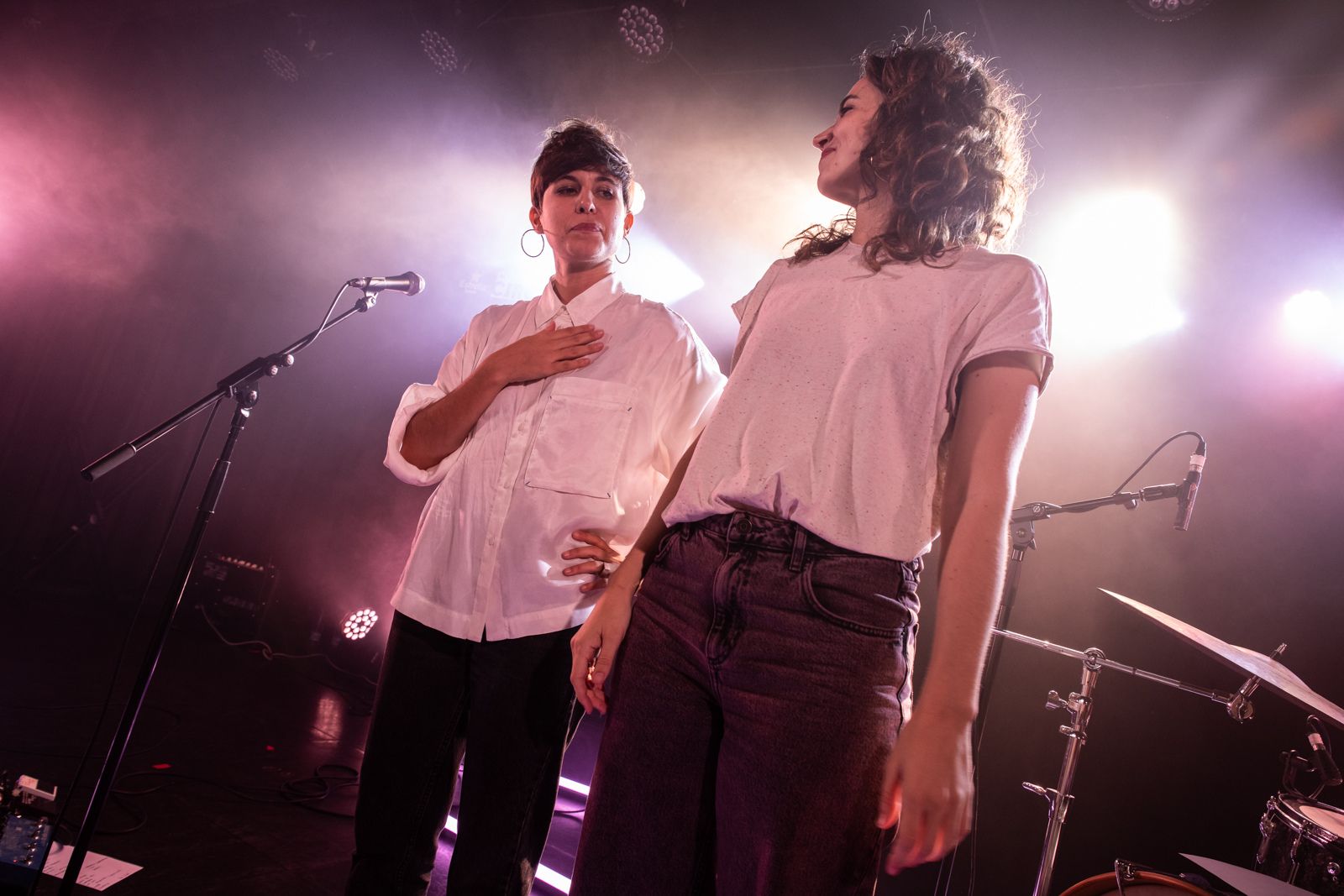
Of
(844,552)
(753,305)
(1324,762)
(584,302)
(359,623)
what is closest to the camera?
(844,552)

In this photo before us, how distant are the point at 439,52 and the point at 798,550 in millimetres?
5351

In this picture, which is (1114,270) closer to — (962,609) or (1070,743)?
(1070,743)

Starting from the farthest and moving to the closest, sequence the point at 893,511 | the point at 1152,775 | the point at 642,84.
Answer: the point at 642,84
the point at 1152,775
the point at 893,511

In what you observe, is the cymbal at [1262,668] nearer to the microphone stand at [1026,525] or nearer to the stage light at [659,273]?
the microphone stand at [1026,525]

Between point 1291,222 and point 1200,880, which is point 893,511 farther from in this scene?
point 1291,222

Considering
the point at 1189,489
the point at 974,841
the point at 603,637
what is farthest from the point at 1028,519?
the point at 603,637

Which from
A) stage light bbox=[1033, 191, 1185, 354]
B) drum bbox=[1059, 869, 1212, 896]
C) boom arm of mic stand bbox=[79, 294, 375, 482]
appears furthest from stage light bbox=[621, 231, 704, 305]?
drum bbox=[1059, 869, 1212, 896]

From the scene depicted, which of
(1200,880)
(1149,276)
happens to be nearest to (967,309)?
(1200,880)

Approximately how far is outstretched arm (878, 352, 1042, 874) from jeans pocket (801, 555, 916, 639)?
60 millimetres

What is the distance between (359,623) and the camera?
16.2 feet

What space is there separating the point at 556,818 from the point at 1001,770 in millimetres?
2092

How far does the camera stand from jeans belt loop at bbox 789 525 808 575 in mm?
926

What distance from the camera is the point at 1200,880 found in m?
2.11

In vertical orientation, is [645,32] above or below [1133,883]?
above
